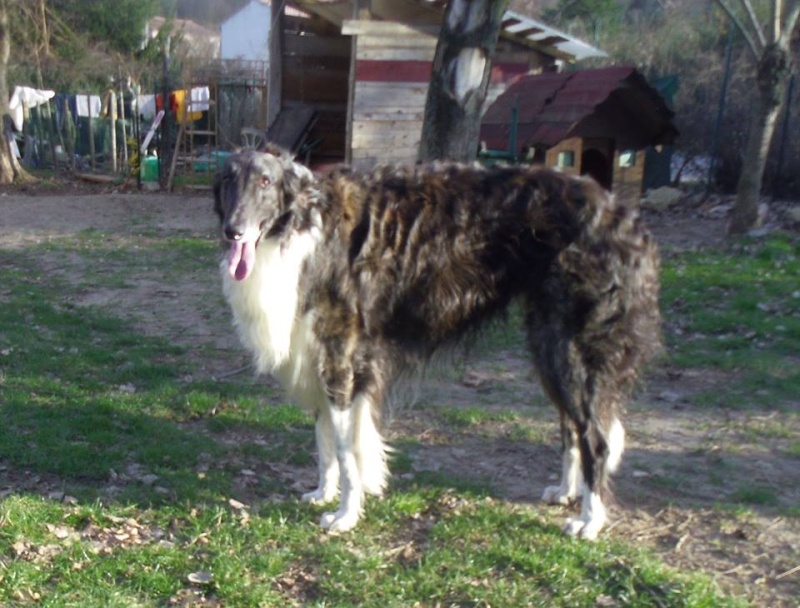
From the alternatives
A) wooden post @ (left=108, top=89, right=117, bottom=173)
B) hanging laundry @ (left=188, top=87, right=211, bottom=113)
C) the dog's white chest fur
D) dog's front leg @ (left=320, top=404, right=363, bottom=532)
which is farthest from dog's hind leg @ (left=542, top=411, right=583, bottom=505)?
wooden post @ (left=108, top=89, right=117, bottom=173)

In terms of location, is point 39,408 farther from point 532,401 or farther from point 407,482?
point 532,401

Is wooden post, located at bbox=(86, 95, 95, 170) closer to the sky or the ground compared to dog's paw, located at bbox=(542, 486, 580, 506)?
closer to the sky

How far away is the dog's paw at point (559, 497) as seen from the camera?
16.4ft

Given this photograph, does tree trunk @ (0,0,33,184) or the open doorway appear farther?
tree trunk @ (0,0,33,184)

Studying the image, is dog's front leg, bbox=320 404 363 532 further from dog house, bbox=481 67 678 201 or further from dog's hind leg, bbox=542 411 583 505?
dog house, bbox=481 67 678 201

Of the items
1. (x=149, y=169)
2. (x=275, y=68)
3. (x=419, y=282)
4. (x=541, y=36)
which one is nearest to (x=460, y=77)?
(x=419, y=282)

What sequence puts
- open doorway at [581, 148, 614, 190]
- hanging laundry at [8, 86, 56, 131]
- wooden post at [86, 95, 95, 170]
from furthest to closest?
→ hanging laundry at [8, 86, 56, 131], wooden post at [86, 95, 95, 170], open doorway at [581, 148, 614, 190]

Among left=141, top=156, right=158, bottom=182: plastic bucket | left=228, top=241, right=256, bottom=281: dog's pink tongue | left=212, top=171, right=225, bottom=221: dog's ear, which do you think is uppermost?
left=212, top=171, right=225, bottom=221: dog's ear

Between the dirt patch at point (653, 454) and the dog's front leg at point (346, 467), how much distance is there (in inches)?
25.6

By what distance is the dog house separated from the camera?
1277 cm

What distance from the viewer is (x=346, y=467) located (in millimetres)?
4762

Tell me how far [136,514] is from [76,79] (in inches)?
1166

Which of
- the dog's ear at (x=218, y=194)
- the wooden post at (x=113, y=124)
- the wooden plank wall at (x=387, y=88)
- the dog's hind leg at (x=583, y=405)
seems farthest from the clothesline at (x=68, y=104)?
the dog's hind leg at (x=583, y=405)

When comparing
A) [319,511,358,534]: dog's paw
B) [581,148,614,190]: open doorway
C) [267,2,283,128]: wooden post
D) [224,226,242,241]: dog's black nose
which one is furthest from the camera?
[267,2,283,128]: wooden post
